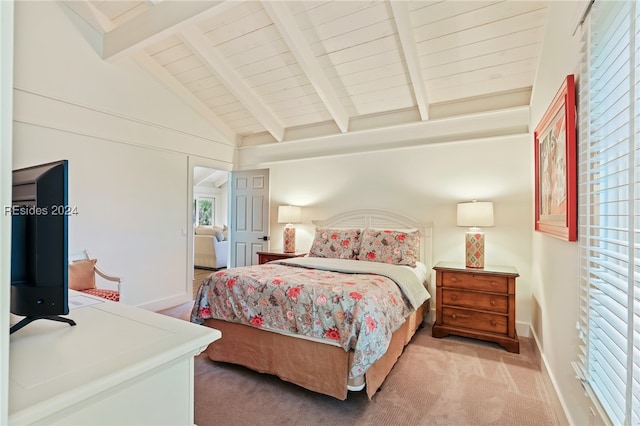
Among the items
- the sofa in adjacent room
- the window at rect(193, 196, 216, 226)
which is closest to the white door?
the sofa in adjacent room

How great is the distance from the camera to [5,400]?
455 mm

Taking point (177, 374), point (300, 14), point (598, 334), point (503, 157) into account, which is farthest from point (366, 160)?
point (177, 374)

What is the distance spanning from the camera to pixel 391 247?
135 inches

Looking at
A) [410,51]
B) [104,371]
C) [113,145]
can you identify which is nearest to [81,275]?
[113,145]

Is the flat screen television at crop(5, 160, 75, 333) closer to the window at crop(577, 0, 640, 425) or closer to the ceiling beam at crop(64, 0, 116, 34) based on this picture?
the window at crop(577, 0, 640, 425)

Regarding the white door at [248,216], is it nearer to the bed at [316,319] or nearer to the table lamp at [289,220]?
the table lamp at [289,220]

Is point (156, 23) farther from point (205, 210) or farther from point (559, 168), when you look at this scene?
point (205, 210)

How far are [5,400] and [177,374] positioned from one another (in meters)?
0.41

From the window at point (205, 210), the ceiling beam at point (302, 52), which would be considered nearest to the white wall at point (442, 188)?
the ceiling beam at point (302, 52)

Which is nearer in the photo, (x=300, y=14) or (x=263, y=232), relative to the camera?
(x=300, y=14)

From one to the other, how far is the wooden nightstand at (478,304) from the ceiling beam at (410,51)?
183cm

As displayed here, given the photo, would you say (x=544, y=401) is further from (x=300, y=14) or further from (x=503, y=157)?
(x=300, y=14)

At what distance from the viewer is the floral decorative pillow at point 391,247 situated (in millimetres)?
3355

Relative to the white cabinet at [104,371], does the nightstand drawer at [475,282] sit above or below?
below
